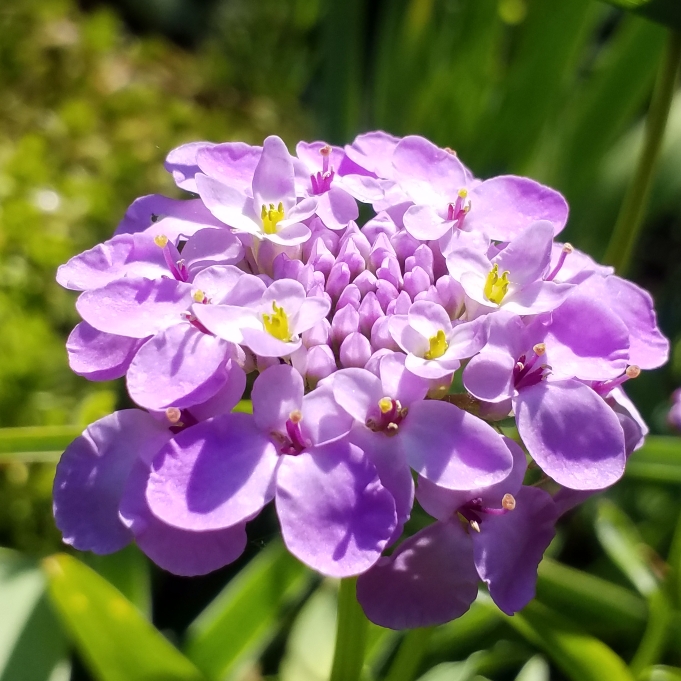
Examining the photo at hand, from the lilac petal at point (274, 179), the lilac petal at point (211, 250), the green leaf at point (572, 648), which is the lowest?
the green leaf at point (572, 648)

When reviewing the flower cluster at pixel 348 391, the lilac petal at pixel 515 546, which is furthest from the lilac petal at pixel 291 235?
the lilac petal at pixel 515 546

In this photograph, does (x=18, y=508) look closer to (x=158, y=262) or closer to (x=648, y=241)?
(x=158, y=262)

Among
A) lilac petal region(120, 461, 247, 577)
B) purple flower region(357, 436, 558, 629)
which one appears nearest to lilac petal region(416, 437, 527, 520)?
purple flower region(357, 436, 558, 629)

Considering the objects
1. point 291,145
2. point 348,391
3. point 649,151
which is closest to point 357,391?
point 348,391

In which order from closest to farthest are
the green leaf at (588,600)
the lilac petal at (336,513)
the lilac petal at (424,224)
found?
the lilac petal at (336,513) < the lilac petal at (424,224) < the green leaf at (588,600)

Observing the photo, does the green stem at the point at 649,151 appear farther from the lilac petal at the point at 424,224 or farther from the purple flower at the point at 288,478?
the purple flower at the point at 288,478

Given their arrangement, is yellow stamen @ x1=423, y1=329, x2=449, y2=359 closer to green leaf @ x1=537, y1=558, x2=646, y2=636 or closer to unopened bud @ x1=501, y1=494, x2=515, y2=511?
unopened bud @ x1=501, y1=494, x2=515, y2=511

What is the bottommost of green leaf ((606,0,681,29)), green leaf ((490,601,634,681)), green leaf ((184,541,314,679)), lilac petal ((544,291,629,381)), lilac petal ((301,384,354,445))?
green leaf ((184,541,314,679))
